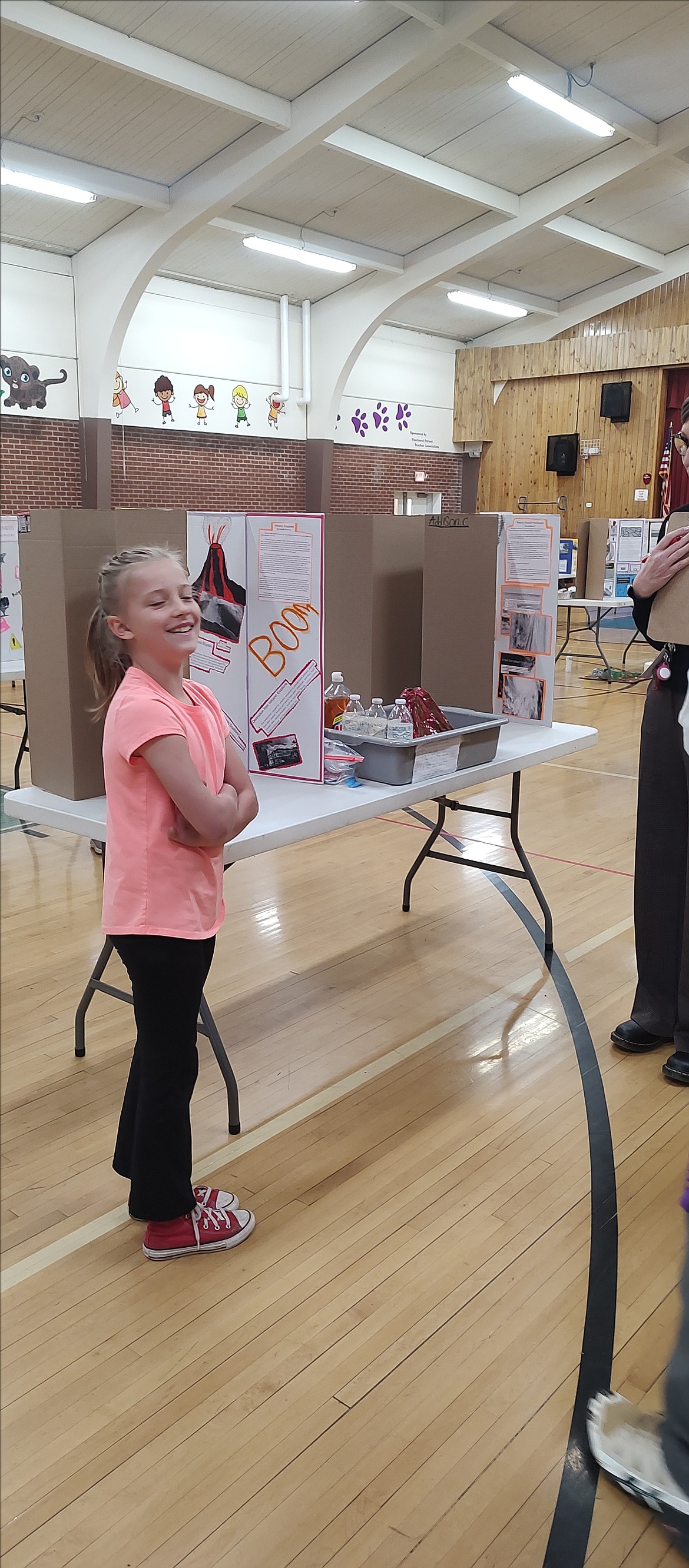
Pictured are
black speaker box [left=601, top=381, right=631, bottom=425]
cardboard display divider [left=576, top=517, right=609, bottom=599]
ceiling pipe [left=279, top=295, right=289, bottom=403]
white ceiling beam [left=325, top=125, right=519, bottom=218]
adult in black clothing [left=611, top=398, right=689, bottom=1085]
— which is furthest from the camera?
black speaker box [left=601, top=381, right=631, bottom=425]

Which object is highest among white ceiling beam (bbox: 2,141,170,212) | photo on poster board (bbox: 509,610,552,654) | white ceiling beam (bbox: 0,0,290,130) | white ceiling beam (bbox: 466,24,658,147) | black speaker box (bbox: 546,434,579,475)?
white ceiling beam (bbox: 466,24,658,147)

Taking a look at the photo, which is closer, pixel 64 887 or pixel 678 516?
pixel 678 516

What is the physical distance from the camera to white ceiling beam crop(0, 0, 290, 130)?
265 inches

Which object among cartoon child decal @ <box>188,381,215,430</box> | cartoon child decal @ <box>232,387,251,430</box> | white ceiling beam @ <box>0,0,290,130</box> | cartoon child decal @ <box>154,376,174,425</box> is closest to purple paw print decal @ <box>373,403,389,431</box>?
cartoon child decal @ <box>232,387,251,430</box>

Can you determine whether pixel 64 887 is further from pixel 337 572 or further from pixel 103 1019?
pixel 337 572

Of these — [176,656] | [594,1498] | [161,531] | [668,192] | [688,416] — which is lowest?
[594,1498]

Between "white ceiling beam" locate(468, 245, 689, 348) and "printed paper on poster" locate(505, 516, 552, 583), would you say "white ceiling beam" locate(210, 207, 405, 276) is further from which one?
"printed paper on poster" locate(505, 516, 552, 583)

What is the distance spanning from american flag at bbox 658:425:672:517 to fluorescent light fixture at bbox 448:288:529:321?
9.05ft

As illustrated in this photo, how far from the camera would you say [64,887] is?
13.1 feet

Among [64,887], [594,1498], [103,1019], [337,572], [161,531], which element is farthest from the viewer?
[64,887]

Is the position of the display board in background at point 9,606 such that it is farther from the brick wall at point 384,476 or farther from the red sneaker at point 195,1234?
the brick wall at point 384,476

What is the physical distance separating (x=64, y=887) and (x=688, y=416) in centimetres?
275

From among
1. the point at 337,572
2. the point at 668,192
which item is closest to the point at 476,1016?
the point at 337,572

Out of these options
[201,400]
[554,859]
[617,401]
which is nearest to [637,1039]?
[554,859]
